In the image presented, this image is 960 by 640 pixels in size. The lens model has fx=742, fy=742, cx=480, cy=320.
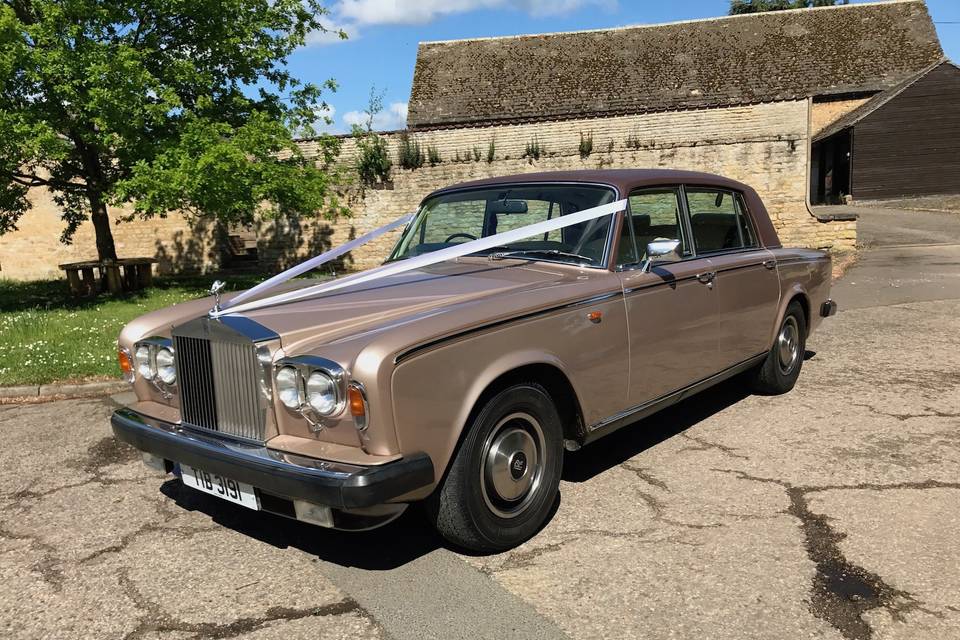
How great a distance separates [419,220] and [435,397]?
84.6 inches

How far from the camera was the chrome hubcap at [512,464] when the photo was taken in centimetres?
319

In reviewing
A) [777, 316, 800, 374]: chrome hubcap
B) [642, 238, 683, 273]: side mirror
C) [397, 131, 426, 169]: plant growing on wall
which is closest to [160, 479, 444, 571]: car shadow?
[642, 238, 683, 273]: side mirror

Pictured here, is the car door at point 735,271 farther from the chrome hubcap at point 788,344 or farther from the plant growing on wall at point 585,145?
the plant growing on wall at point 585,145

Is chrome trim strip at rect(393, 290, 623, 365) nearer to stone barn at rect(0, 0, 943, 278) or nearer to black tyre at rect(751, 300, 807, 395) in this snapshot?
black tyre at rect(751, 300, 807, 395)

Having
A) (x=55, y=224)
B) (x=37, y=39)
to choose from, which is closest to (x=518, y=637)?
(x=37, y=39)

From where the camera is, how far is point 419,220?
4.80m

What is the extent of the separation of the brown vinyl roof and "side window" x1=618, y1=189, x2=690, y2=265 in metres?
22.9

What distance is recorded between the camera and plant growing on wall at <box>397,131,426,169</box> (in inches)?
640

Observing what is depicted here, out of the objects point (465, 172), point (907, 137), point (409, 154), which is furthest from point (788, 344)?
point (907, 137)

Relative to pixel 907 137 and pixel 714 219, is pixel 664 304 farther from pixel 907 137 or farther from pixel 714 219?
pixel 907 137

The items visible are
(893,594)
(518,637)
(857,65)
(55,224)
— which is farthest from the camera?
(857,65)

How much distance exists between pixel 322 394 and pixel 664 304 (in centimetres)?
207

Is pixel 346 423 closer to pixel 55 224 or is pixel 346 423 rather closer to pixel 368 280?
pixel 368 280

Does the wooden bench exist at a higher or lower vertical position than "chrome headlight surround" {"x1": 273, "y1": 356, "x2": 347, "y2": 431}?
lower
